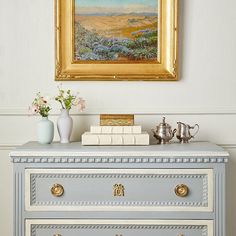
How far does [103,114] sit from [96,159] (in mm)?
418

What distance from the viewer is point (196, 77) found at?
11.0 feet

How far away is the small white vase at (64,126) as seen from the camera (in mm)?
3104

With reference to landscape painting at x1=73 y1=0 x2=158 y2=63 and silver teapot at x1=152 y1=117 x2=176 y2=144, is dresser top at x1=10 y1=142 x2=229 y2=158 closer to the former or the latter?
silver teapot at x1=152 y1=117 x2=176 y2=144

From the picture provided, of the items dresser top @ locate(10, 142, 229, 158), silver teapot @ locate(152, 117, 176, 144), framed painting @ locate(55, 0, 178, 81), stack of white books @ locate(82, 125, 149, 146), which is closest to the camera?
dresser top @ locate(10, 142, 229, 158)

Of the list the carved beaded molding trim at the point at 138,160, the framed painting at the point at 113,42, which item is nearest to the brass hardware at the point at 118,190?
the carved beaded molding trim at the point at 138,160

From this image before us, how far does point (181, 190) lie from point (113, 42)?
3.67 feet

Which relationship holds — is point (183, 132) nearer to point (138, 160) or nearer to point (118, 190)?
point (138, 160)

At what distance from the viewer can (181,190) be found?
2805mm

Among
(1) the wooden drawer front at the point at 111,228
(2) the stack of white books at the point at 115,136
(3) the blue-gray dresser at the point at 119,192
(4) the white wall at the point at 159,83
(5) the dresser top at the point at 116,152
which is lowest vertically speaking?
(1) the wooden drawer front at the point at 111,228

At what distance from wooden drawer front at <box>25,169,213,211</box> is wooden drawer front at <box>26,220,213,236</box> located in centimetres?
8

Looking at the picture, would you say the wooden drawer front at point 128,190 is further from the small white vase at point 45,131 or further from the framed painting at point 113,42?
the framed painting at point 113,42

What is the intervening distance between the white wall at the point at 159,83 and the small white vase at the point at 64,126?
0.23 metres

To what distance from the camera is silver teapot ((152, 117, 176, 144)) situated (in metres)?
3.10

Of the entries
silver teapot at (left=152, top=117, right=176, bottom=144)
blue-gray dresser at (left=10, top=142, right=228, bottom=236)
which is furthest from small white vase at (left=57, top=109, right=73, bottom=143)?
silver teapot at (left=152, top=117, right=176, bottom=144)
